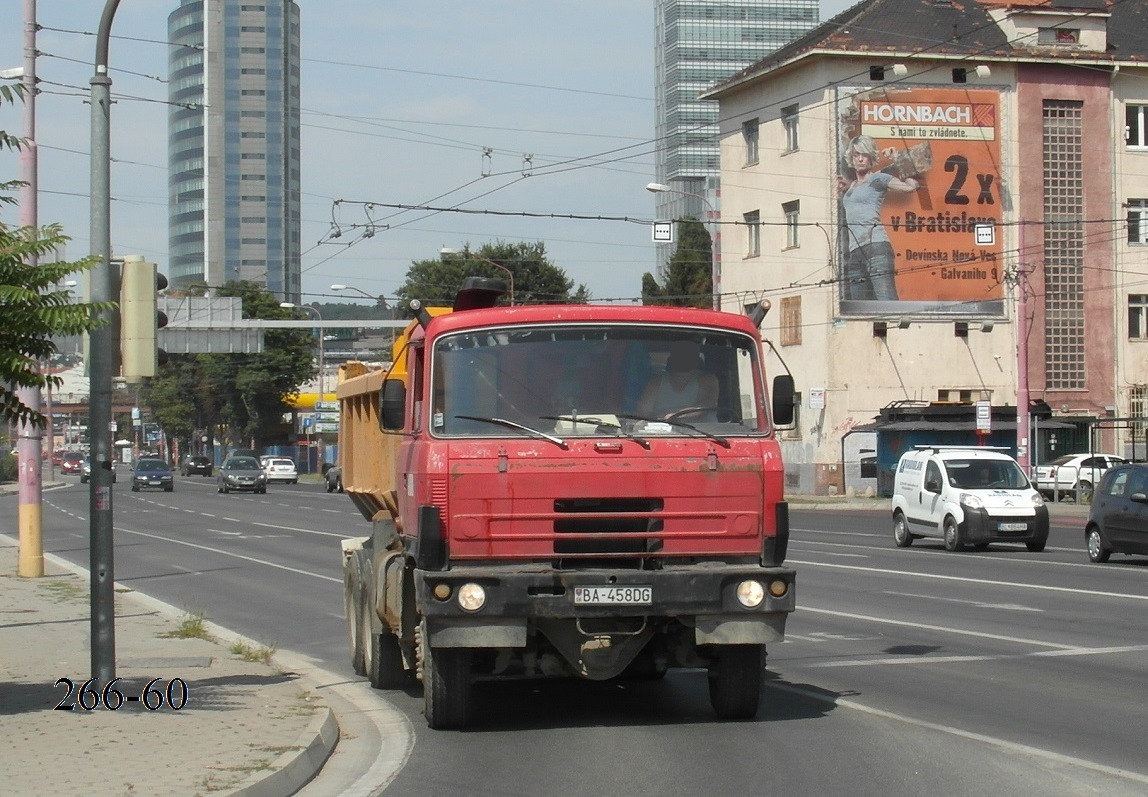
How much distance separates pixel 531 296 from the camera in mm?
75000

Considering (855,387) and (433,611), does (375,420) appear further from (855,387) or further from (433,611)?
(855,387)

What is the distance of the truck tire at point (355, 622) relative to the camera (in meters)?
12.8

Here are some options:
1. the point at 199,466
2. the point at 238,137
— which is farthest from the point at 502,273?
the point at 238,137

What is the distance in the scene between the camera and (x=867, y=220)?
2159 inches

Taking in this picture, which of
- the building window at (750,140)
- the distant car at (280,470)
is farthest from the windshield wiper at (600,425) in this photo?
the distant car at (280,470)

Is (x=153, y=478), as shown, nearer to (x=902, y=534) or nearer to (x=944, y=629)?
(x=902, y=534)

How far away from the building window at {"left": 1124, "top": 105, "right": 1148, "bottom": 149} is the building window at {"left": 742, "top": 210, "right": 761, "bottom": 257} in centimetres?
1315

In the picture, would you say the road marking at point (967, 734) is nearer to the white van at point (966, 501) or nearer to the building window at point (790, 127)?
the white van at point (966, 501)

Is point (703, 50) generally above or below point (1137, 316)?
above

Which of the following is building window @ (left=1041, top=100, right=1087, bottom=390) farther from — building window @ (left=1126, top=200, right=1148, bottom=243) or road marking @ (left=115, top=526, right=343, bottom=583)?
road marking @ (left=115, top=526, right=343, bottom=583)

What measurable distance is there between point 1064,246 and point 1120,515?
34511 millimetres

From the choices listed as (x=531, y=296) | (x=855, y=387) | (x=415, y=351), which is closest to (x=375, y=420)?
(x=415, y=351)

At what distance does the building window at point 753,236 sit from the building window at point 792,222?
1.81 meters

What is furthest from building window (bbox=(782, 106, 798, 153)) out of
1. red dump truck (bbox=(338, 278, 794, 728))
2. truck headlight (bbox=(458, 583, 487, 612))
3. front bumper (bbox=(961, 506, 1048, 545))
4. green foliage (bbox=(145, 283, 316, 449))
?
truck headlight (bbox=(458, 583, 487, 612))
